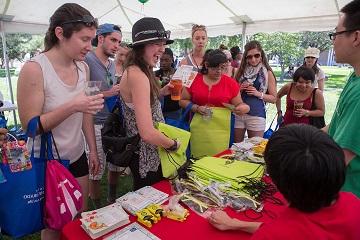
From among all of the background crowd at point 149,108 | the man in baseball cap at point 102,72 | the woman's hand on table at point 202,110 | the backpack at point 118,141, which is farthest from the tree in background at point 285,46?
the backpack at point 118,141

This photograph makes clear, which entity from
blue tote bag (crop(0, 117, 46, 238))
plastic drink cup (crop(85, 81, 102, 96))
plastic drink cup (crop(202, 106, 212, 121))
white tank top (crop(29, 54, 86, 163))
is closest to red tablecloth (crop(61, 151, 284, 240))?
blue tote bag (crop(0, 117, 46, 238))

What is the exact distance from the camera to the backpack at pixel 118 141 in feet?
5.62

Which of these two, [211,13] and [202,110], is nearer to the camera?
[202,110]

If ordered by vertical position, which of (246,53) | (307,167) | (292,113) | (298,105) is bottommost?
(292,113)

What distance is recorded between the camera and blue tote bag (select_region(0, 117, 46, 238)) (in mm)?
1323

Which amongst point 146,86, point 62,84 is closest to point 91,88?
point 62,84

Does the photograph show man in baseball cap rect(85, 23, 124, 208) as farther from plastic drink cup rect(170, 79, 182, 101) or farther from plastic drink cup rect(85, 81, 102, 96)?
plastic drink cup rect(85, 81, 102, 96)

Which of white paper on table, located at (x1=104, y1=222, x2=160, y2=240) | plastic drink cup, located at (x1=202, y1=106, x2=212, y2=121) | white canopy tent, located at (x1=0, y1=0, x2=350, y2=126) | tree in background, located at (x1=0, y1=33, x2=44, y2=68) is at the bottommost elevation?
white paper on table, located at (x1=104, y1=222, x2=160, y2=240)

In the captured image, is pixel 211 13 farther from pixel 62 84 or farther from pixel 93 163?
pixel 62 84

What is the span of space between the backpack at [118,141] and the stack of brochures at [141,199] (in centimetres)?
29

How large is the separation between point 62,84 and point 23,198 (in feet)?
2.08

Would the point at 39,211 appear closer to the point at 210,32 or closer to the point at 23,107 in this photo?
the point at 23,107

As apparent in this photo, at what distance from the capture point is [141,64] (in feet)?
5.49

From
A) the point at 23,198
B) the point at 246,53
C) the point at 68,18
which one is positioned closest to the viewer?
the point at 23,198
